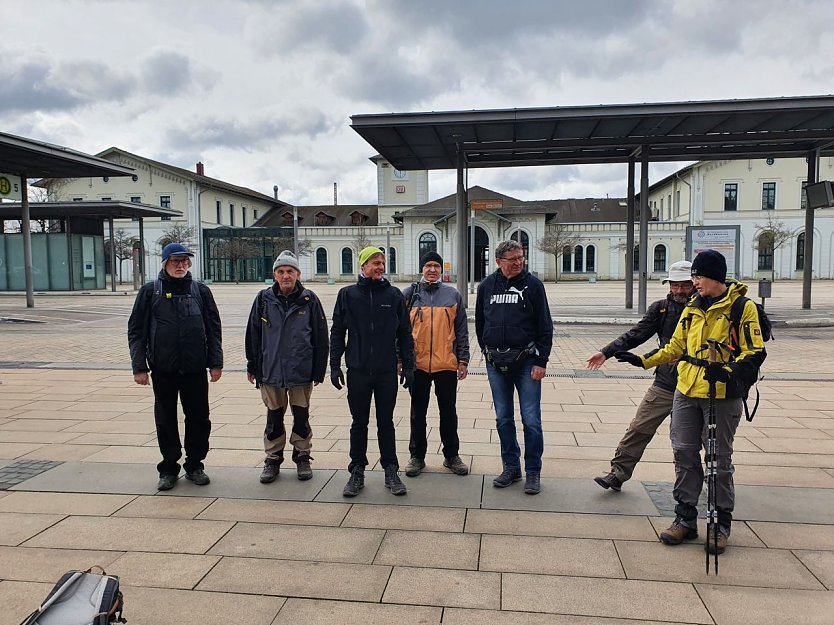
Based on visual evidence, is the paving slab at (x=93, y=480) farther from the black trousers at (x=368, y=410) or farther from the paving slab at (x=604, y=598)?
the paving slab at (x=604, y=598)

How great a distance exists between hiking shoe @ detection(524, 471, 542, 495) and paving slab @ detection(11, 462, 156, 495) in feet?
8.75

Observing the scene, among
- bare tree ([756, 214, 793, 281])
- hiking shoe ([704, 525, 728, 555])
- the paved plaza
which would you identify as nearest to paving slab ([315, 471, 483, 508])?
the paved plaza

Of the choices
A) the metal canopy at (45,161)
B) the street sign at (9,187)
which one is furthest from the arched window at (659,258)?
the street sign at (9,187)

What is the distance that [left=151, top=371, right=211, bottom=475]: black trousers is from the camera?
4.83 metres

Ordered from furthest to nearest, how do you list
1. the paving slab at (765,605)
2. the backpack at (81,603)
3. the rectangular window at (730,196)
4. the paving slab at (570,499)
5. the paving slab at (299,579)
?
the rectangular window at (730,196), the paving slab at (570,499), the paving slab at (299,579), the paving slab at (765,605), the backpack at (81,603)

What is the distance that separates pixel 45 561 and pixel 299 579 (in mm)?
1438

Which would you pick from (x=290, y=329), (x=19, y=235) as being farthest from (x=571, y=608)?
(x=19, y=235)

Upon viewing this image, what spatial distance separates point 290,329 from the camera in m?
4.83

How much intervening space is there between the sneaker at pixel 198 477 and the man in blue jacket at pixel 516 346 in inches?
83.4

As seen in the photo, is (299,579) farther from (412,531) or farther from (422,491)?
(422,491)

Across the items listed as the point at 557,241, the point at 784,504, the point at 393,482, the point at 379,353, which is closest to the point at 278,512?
the point at 393,482

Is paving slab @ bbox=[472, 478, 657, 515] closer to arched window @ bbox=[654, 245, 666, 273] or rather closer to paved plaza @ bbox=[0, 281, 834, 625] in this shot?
paved plaza @ bbox=[0, 281, 834, 625]

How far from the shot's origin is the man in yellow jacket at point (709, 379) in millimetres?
3502

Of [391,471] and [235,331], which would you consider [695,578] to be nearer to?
[391,471]
